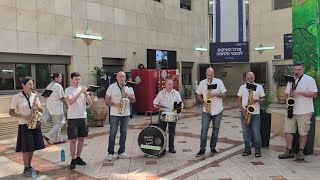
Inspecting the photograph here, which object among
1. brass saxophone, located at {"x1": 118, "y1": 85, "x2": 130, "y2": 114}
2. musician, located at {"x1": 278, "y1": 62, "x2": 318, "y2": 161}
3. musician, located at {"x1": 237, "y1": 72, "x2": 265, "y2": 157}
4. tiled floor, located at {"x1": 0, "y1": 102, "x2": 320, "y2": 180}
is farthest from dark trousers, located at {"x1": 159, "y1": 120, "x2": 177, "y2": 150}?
musician, located at {"x1": 278, "y1": 62, "x2": 318, "y2": 161}

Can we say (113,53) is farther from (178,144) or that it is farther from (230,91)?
(230,91)

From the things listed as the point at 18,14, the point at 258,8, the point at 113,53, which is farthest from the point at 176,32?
the point at 18,14

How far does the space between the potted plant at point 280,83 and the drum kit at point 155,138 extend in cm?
1089

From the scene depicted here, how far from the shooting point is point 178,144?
21.4 ft

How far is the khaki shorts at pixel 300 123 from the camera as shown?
489 centimetres

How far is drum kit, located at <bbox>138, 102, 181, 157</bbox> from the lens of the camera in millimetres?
5273

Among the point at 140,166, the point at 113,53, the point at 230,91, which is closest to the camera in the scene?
the point at 140,166

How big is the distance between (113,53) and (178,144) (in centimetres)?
590

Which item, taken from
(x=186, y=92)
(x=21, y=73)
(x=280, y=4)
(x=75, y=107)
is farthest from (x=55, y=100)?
(x=280, y=4)

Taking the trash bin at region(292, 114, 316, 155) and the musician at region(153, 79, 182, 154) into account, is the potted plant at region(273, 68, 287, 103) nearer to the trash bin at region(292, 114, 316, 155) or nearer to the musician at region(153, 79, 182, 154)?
the trash bin at region(292, 114, 316, 155)

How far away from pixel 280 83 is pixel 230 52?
4.96 meters

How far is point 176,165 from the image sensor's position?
499 centimetres

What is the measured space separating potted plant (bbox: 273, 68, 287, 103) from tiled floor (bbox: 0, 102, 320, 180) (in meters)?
8.77

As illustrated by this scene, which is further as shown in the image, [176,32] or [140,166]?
[176,32]
